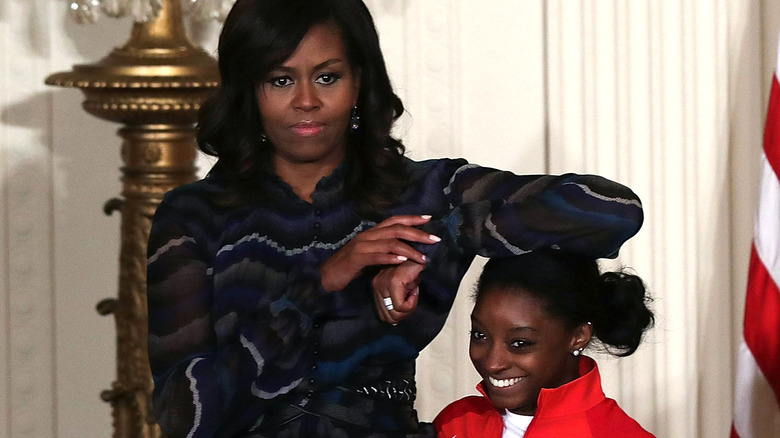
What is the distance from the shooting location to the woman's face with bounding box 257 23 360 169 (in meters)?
1.74

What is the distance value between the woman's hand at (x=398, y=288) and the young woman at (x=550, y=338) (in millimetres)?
177

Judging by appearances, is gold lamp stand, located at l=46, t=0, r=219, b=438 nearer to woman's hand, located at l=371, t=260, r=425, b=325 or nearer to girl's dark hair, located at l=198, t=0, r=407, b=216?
girl's dark hair, located at l=198, t=0, r=407, b=216

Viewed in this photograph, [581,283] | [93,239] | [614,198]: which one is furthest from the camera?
[93,239]

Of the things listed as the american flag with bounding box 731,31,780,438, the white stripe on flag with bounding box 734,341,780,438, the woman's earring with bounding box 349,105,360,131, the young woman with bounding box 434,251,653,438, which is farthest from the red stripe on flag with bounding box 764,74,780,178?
the woman's earring with bounding box 349,105,360,131

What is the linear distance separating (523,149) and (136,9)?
1163mm

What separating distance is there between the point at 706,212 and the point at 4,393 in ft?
6.26

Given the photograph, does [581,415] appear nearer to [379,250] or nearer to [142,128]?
[379,250]

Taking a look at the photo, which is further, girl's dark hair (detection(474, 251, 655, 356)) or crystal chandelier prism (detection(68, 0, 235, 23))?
crystal chandelier prism (detection(68, 0, 235, 23))

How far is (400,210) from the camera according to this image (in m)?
1.86

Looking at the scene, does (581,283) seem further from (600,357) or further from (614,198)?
(600,357)

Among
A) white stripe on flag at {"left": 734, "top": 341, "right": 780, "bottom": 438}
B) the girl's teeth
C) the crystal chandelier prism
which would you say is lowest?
white stripe on flag at {"left": 734, "top": 341, "right": 780, "bottom": 438}

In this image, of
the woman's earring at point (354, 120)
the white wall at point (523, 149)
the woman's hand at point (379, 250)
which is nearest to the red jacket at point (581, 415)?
the woman's hand at point (379, 250)

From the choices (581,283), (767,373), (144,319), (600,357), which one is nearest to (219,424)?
(581,283)

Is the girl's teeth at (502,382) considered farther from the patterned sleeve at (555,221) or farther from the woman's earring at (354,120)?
the woman's earring at (354,120)
